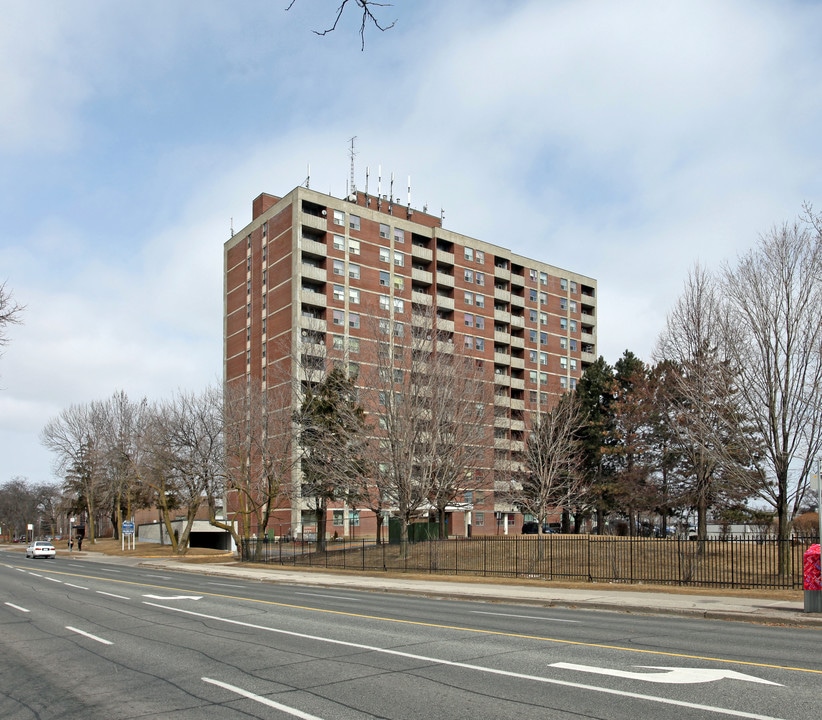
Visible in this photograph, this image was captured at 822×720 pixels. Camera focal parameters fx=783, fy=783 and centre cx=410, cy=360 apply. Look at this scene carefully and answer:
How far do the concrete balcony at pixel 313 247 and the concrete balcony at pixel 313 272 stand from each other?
1.54 meters

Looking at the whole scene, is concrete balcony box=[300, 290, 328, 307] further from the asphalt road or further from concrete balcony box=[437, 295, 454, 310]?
the asphalt road

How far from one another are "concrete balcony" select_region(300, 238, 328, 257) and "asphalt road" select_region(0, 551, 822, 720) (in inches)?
2506

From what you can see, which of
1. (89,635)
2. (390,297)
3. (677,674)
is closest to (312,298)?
(390,297)

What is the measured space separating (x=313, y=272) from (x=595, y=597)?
205 feet

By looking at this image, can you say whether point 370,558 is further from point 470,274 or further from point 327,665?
point 470,274

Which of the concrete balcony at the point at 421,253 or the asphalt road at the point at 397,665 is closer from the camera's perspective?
the asphalt road at the point at 397,665

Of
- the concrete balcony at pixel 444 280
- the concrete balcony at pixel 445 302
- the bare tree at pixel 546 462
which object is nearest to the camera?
the bare tree at pixel 546 462

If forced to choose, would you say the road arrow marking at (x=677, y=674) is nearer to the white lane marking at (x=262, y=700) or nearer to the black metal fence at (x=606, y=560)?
the white lane marking at (x=262, y=700)

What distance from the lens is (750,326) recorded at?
89.5 feet

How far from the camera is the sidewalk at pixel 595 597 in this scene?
1719 cm

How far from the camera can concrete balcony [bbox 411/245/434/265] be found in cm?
9131

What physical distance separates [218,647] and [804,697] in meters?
8.42

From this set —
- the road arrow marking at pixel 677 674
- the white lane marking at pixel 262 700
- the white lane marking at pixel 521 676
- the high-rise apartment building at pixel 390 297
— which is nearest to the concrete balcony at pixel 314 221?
the high-rise apartment building at pixel 390 297

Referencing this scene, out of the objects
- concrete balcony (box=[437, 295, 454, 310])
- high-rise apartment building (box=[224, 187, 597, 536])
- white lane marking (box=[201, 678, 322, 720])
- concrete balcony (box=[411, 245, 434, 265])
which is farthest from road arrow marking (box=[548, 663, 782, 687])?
concrete balcony (box=[411, 245, 434, 265])
